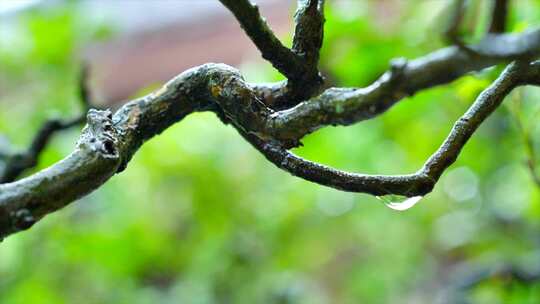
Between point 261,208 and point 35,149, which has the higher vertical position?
point 261,208

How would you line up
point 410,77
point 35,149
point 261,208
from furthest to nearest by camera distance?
point 261,208 → point 35,149 → point 410,77

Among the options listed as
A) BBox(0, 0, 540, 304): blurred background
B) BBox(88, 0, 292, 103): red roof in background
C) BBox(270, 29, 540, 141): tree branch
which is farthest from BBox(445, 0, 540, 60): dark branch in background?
BBox(88, 0, 292, 103): red roof in background

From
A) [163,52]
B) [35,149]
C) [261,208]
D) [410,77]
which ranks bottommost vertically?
[410,77]

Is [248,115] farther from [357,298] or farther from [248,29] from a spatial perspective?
[357,298]

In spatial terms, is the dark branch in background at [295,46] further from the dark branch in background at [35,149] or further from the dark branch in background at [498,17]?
the dark branch in background at [35,149]

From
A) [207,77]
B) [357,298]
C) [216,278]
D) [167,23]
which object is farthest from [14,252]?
[167,23]

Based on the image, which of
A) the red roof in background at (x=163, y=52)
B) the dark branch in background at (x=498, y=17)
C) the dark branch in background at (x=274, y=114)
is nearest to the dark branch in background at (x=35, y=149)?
the dark branch in background at (x=274, y=114)

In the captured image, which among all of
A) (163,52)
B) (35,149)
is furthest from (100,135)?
(163,52)

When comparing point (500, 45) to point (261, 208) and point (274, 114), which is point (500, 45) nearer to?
point (274, 114)
